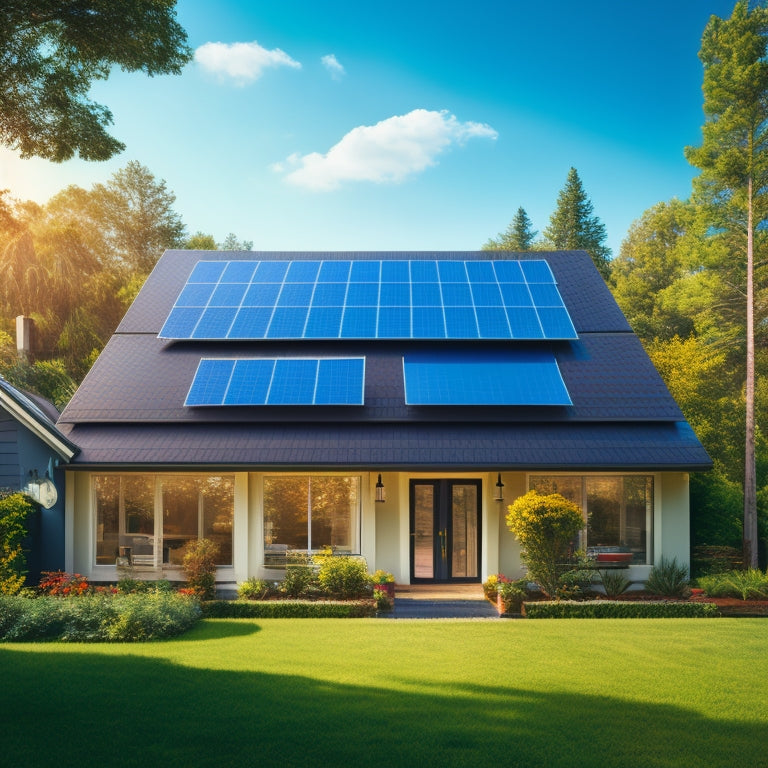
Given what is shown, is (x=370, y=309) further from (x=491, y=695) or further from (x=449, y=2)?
(x=491, y=695)

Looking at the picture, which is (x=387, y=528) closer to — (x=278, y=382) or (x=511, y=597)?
(x=511, y=597)

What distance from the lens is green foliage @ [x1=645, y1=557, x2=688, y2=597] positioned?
16.6 m

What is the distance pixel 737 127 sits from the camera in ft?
74.9

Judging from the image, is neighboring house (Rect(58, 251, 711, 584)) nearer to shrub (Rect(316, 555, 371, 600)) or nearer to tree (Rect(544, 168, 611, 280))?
shrub (Rect(316, 555, 371, 600))

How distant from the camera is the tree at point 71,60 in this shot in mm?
10406

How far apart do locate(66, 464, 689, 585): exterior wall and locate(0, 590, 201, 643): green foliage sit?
4.00 m

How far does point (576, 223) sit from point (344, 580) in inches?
1624

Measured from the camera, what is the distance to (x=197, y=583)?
1608 centimetres

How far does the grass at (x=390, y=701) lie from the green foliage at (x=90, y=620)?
58 centimetres

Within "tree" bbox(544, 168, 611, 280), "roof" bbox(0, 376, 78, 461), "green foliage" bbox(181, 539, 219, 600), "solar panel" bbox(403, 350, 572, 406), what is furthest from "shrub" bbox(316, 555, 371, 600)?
"tree" bbox(544, 168, 611, 280)

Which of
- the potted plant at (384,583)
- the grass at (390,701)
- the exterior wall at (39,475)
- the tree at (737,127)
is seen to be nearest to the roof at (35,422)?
the exterior wall at (39,475)

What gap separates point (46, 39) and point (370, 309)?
11.4 m

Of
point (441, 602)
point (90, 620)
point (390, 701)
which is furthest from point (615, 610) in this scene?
point (90, 620)

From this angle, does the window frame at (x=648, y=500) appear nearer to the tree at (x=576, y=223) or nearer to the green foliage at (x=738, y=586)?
the green foliage at (x=738, y=586)
